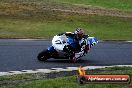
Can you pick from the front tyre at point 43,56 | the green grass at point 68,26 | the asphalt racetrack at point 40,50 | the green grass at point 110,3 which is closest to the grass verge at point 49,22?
the green grass at point 68,26

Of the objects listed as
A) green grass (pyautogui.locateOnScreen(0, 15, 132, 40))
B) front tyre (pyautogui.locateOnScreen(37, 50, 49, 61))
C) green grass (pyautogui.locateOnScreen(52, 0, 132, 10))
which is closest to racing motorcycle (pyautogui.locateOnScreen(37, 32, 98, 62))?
front tyre (pyautogui.locateOnScreen(37, 50, 49, 61))

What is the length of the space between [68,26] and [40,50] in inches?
427

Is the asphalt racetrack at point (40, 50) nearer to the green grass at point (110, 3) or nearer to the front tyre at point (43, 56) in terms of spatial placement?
the front tyre at point (43, 56)

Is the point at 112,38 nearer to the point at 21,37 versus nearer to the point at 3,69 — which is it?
the point at 21,37

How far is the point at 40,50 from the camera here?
20859mm

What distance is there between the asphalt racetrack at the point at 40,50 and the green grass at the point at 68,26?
10.3 feet

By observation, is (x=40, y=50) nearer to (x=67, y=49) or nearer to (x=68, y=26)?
(x=67, y=49)

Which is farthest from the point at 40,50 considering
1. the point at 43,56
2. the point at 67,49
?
the point at 67,49

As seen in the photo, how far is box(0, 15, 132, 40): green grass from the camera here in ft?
90.6

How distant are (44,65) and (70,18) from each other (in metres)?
17.2

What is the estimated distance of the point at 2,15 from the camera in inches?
1335

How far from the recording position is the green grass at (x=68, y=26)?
90.6 feet

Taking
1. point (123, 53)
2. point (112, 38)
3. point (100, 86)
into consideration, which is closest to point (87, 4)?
point (112, 38)

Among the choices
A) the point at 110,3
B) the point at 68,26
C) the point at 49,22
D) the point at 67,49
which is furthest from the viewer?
the point at 110,3
